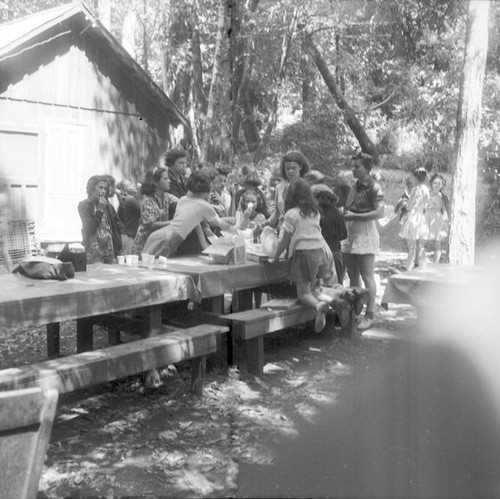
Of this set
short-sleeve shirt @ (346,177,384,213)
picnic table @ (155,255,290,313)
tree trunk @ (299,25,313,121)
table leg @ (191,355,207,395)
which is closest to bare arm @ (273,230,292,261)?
picnic table @ (155,255,290,313)

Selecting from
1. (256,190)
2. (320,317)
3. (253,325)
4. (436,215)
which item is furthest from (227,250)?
(436,215)

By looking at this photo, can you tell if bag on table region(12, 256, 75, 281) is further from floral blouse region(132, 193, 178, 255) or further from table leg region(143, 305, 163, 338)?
floral blouse region(132, 193, 178, 255)

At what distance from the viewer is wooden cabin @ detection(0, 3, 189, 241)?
1227 cm

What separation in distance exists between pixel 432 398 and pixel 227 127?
11.2 meters

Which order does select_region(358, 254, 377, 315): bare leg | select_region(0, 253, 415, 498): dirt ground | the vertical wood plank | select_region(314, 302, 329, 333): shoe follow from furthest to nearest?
select_region(358, 254, 377, 315): bare leg < select_region(314, 302, 329, 333): shoe < the vertical wood plank < select_region(0, 253, 415, 498): dirt ground

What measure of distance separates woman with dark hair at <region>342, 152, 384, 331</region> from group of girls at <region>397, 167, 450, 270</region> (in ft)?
→ 13.1

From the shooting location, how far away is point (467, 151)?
32.9ft

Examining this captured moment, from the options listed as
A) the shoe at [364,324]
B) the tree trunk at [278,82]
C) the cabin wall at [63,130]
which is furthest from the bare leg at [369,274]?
the tree trunk at [278,82]

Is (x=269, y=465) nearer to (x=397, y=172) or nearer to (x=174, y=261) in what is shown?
(x=174, y=261)

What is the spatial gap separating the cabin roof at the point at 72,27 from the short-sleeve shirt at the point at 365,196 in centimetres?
652

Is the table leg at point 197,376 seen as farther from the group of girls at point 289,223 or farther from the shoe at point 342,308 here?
the shoe at point 342,308

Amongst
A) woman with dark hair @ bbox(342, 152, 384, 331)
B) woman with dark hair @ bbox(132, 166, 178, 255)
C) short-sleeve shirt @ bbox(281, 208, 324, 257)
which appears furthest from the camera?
woman with dark hair @ bbox(342, 152, 384, 331)

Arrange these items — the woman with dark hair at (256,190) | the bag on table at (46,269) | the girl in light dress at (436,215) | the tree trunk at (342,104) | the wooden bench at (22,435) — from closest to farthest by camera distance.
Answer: the wooden bench at (22,435)
the bag on table at (46,269)
the woman with dark hair at (256,190)
the girl in light dress at (436,215)
the tree trunk at (342,104)

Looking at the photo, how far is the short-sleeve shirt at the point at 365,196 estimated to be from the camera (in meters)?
7.79
